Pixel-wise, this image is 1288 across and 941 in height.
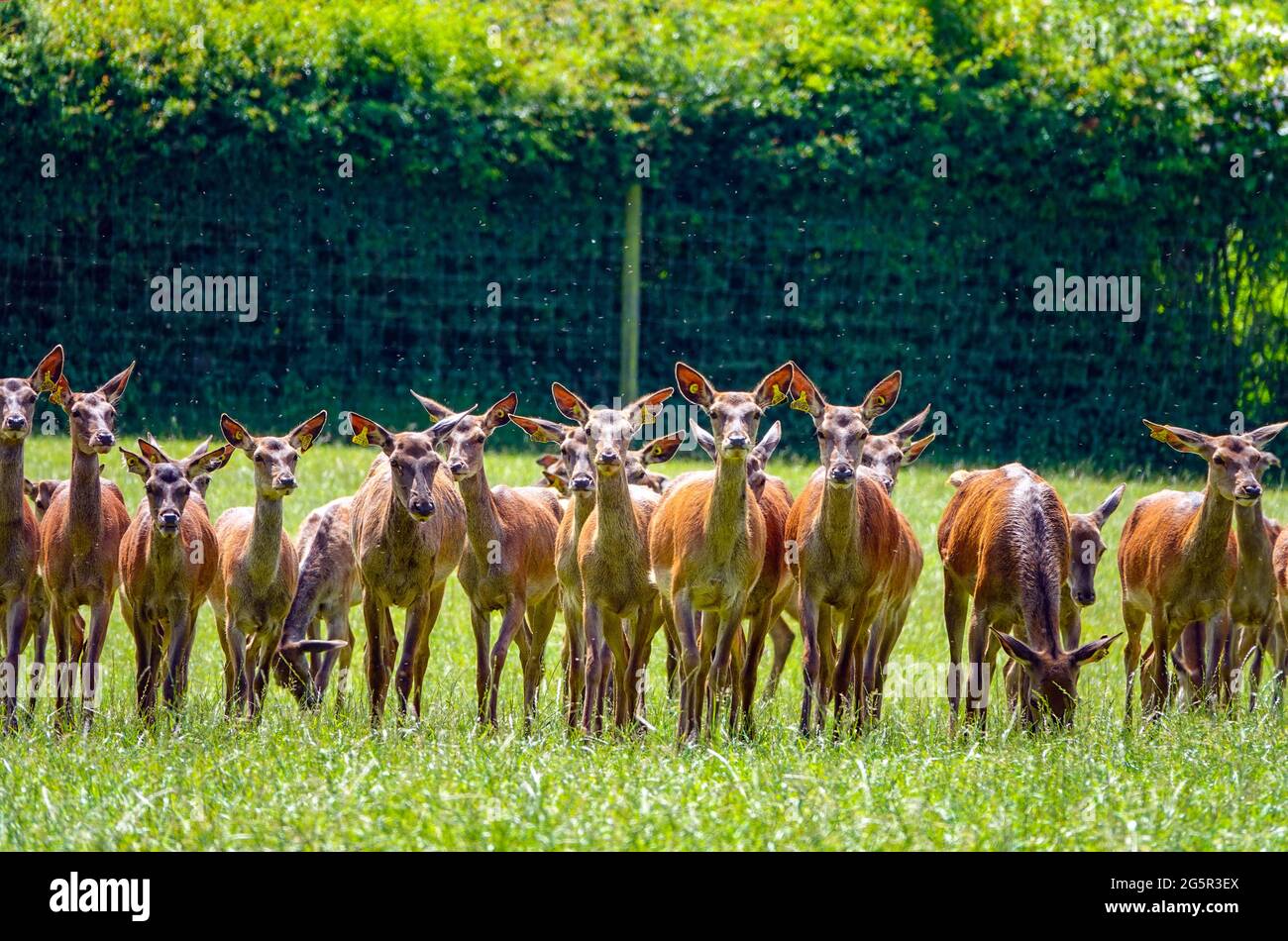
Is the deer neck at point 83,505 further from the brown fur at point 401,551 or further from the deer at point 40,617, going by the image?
the brown fur at point 401,551

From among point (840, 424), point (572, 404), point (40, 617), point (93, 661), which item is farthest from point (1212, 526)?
point (40, 617)

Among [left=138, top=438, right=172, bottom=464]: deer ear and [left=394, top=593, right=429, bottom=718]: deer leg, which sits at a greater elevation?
[left=138, top=438, right=172, bottom=464]: deer ear

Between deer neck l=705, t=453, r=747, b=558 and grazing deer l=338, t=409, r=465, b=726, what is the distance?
4.96 ft

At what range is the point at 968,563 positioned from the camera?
1091 centimetres

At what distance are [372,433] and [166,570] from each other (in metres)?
1.36

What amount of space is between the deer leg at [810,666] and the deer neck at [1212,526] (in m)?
2.35

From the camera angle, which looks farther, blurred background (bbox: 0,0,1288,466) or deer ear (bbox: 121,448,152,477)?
blurred background (bbox: 0,0,1288,466)

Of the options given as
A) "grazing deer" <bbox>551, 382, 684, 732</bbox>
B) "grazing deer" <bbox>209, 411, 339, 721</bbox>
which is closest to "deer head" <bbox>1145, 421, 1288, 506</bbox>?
"grazing deer" <bbox>551, 382, 684, 732</bbox>

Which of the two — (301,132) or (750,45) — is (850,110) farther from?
(301,132)

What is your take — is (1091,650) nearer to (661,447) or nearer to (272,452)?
(661,447)

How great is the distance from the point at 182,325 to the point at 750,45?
6424 mm

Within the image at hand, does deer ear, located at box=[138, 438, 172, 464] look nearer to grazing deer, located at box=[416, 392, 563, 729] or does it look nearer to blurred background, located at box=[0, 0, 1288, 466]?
grazing deer, located at box=[416, 392, 563, 729]

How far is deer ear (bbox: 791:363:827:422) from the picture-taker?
10.1 m

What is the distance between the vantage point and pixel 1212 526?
1054 cm
